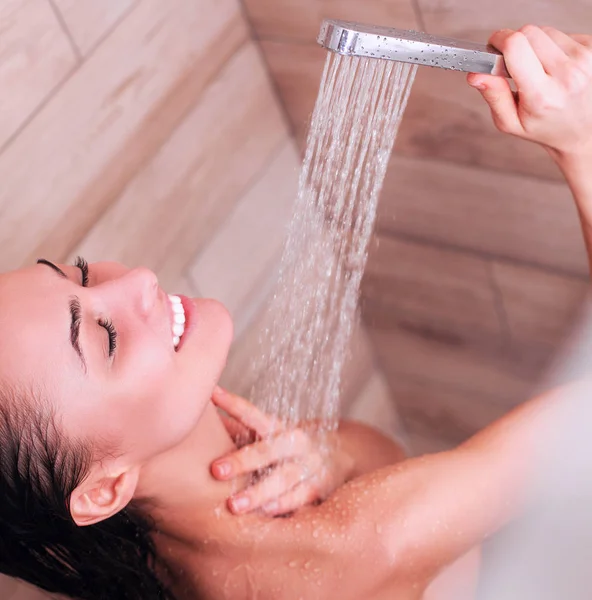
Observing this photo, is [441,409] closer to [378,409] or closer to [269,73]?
[378,409]

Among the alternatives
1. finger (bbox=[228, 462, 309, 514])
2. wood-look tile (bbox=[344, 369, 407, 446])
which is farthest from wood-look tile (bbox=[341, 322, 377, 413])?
finger (bbox=[228, 462, 309, 514])

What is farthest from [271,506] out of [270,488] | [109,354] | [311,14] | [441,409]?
[441,409]

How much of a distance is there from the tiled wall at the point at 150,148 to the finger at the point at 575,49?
74 cm

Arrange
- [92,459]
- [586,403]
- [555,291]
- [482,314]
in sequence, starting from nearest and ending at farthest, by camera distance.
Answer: [92,459], [586,403], [555,291], [482,314]

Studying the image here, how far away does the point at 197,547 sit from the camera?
3.82ft

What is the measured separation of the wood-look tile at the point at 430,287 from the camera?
1.69 meters

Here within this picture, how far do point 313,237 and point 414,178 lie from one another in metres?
0.24

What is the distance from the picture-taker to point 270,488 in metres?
1.19

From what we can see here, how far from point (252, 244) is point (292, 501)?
728mm

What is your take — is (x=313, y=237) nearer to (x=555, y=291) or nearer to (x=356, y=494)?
(x=555, y=291)

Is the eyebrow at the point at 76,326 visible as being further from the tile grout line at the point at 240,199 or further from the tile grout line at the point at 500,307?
the tile grout line at the point at 500,307

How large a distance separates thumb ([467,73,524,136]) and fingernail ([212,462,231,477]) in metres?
0.62

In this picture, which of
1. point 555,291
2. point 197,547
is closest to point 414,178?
→ point 555,291

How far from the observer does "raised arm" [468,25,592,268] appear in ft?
2.89
